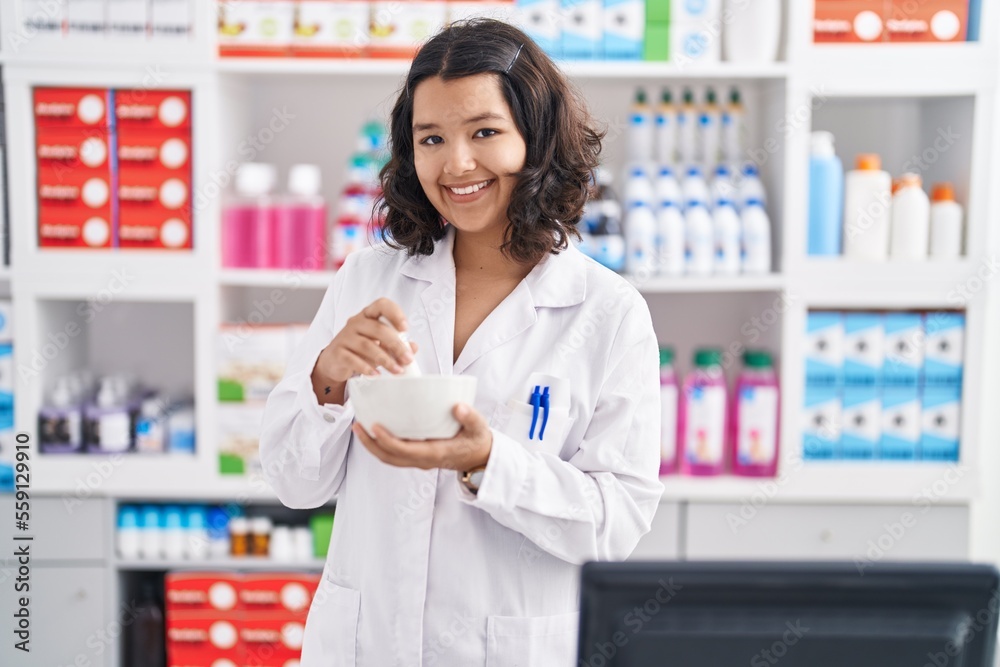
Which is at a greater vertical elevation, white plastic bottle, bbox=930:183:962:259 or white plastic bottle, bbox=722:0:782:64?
white plastic bottle, bbox=722:0:782:64

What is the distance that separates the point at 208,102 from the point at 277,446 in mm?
1394

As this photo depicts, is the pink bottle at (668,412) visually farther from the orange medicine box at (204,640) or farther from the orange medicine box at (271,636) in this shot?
the orange medicine box at (204,640)

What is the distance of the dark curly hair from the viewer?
4.15ft

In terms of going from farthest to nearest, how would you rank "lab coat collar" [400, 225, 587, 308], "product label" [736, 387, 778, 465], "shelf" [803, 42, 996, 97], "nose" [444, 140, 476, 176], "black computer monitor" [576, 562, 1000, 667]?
1. "product label" [736, 387, 778, 465]
2. "shelf" [803, 42, 996, 97]
3. "lab coat collar" [400, 225, 587, 308]
4. "nose" [444, 140, 476, 176]
5. "black computer monitor" [576, 562, 1000, 667]

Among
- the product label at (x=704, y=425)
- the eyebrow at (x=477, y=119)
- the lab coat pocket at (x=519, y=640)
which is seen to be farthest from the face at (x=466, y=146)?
the product label at (x=704, y=425)

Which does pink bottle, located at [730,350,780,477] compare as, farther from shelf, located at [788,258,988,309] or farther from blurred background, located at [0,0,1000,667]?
shelf, located at [788,258,988,309]

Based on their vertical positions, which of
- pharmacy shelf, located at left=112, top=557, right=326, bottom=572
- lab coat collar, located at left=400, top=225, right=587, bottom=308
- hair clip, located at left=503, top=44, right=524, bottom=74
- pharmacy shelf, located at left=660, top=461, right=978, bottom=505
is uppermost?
hair clip, located at left=503, top=44, right=524, bottom=74

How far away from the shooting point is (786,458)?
2445mm

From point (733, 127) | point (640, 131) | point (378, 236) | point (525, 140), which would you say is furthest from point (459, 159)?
point (733, 127)

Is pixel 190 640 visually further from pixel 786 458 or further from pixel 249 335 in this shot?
pixel 786 458

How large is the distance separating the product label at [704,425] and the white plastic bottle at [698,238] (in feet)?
1.03

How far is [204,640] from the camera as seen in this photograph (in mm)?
2482

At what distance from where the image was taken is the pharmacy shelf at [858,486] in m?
2.43

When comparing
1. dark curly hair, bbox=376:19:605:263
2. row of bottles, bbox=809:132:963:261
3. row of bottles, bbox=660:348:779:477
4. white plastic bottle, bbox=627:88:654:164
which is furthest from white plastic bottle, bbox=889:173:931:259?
dark curly hair, bbox=376:19:605:263
